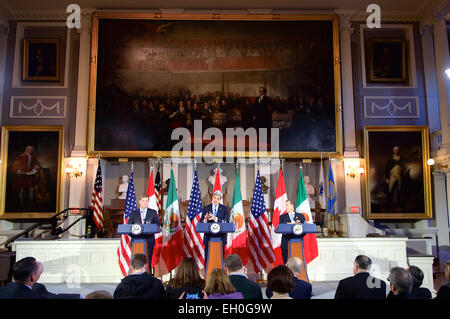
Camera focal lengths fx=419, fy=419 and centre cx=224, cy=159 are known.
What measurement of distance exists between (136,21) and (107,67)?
191 cm

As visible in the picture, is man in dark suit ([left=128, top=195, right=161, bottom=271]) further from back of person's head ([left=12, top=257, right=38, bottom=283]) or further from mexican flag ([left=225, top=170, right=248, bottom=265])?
back of person's head ([left=12, top=257, right=38, bottom=283])

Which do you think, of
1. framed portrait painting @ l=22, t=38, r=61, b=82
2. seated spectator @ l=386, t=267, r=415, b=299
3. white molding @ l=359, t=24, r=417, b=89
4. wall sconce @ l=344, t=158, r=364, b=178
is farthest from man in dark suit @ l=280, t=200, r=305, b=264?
framed portrait painting @ l=22, t=38, r=61, b=82

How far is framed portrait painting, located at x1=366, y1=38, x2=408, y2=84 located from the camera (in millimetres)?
14562

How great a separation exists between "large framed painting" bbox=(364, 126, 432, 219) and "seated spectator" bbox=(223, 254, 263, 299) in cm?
1019

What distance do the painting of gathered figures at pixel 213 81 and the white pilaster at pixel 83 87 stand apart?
0.55 metres

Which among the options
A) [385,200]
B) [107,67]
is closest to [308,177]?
[385,200]

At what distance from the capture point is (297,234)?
756cm

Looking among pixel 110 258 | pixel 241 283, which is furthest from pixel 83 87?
pixel 241 283

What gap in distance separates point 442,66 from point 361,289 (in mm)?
11463

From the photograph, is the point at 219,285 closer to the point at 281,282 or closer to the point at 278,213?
the point at 281,282

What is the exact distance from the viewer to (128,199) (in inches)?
389

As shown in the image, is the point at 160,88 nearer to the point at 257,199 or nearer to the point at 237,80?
the point at 237,80

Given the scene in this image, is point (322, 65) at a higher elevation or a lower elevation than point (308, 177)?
higher

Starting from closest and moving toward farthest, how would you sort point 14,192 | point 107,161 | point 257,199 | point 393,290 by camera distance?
point 393,290 < point 257,199 < point 14,192 < point 107,161
